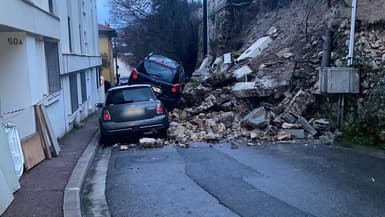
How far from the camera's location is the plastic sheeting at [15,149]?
712cm

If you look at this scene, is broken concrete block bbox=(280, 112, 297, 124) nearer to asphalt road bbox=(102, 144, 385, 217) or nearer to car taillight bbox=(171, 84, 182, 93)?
asphalt road bbox=(102, 144, 385, 217)

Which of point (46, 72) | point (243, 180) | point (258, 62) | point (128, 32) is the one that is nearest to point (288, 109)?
point (258, 62)

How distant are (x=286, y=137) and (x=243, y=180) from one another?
451 centimetres

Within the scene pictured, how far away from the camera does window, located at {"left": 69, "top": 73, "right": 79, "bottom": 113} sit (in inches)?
607

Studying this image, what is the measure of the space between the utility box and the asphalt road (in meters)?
1.57

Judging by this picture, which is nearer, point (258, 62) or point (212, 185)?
point (212, 185)

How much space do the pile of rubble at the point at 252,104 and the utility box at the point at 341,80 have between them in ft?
3.73

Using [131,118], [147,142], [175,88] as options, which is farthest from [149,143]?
[175,88]

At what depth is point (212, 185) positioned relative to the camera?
7105mm

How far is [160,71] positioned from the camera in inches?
752

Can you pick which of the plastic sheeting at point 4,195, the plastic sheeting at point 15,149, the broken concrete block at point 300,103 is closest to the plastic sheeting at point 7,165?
the plastic sheeting at point 4,195

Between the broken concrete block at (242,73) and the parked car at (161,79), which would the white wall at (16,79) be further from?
the parked car at (161,79)

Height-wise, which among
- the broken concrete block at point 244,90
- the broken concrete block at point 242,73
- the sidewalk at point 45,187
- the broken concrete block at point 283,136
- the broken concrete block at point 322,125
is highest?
the broken concrete block at point 242,73

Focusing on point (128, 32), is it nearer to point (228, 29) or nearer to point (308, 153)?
point (228, 29)
